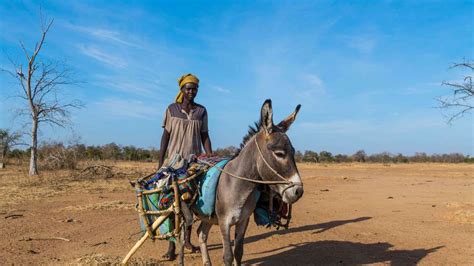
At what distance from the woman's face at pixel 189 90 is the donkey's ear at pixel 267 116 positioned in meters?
1.60

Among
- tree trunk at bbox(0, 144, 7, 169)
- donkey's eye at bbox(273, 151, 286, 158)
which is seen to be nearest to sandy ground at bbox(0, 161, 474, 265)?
donkey's eye at bbox(273, 151, 286, 158)

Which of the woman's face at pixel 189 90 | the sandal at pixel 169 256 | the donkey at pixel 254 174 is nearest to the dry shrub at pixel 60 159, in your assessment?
the sandal at pixel 169 256

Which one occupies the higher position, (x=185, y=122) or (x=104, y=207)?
(x=185, y=122)

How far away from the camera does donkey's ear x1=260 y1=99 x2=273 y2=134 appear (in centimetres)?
369

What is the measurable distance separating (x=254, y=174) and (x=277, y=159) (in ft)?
1.09

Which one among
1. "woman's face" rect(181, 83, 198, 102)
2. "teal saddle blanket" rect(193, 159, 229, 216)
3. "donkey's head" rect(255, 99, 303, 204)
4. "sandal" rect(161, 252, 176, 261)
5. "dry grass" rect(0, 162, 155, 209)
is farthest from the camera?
"dry grass" rect(0, 162, 155, 209)

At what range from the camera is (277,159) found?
12.4 feet

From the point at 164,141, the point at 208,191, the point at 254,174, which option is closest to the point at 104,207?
the point at 164,141

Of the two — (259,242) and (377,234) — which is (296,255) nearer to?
(259,242)

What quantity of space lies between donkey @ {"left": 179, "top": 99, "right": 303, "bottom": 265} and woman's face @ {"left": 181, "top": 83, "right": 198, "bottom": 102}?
136 centimetres

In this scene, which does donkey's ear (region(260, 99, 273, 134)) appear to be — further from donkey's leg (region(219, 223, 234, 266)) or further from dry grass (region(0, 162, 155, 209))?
dry grass (region(0, 162, 155, 209))

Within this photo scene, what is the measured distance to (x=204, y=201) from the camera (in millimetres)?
4098

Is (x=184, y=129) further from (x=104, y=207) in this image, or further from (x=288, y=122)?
(x=104, y=207)

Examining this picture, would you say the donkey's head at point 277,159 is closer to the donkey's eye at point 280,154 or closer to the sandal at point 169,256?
the donkey's eye at point 280,154
